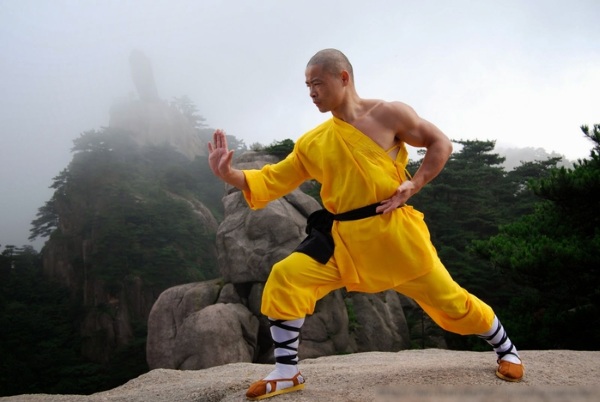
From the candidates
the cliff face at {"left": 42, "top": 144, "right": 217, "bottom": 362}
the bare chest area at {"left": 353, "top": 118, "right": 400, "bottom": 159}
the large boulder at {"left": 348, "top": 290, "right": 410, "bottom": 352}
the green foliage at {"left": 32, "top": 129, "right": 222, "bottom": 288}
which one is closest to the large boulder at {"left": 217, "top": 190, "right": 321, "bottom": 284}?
the large boulder at {"left": 348, "top": 290, "right": 410, "bottom": 352}

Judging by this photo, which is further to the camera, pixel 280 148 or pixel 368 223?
pixel 280 148

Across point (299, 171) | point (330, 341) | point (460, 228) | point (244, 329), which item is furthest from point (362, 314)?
point (299, 171)

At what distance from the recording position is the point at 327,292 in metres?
2.69

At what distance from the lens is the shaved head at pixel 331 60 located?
2.68 metres

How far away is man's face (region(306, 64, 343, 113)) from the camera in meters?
2.68

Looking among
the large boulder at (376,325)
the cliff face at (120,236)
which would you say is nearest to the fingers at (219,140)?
the large boulder at (376,325)

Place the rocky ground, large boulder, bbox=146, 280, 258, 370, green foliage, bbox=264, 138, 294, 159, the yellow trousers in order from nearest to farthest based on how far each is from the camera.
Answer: the rocky ground < the yellow trousers < large boulder, bbox=146, 280, 258, 370 < green foliage, bbox=264, 138, 294, 159

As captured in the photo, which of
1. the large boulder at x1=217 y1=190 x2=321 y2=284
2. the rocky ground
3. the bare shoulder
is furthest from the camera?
the large boulder at x1=217 y1=190 x2=321 y2=284

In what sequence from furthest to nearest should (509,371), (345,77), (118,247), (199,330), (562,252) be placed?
(118,247) → (199,330) → (562,252) → (509,371) → (345,77)

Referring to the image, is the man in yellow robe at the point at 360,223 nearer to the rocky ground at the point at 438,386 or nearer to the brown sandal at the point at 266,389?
the brown sandal at the point at 266,389

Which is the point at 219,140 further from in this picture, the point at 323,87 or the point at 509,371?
the point at 509,371

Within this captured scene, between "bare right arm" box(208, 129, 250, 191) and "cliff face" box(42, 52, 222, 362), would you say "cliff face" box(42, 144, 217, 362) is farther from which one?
"bare right arm" box(208, 129, 250, 191)

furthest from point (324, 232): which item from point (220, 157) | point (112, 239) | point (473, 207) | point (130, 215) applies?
point (130, 215)

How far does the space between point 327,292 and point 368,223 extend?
455mm
